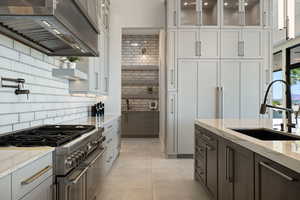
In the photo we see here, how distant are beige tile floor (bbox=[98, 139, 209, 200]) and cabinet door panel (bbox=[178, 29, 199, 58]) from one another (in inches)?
80.0

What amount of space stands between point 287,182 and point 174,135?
422cm

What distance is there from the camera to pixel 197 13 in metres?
5.59

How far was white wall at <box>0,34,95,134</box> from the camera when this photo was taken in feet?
7.42

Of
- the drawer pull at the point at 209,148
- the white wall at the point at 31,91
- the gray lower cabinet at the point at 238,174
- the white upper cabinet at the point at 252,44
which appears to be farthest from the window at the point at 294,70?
the white wall at the point at 31,91

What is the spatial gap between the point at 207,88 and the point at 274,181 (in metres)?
4.19

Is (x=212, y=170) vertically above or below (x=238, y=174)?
below

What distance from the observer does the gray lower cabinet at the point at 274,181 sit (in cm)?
131

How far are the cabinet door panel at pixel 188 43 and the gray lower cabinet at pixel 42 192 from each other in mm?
4319

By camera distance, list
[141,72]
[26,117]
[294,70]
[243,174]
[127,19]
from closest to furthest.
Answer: [243,174] → [26,117] → [127,19] → [294,70] → [141,72]

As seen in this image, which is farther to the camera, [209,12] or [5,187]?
[209,12]

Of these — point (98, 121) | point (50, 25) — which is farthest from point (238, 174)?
point (98, 121)

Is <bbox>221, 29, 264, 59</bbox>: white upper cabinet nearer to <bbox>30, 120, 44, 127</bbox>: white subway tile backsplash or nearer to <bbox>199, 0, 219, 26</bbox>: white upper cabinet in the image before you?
<bbox>199, 0, 219, 26</bbox>: white upper cabinet

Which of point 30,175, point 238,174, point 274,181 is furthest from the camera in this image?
point 238,174

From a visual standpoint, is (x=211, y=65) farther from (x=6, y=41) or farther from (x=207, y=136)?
(x=6, y=41)
